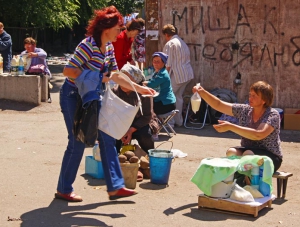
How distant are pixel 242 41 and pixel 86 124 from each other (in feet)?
22.2

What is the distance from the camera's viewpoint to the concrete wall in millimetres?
11633

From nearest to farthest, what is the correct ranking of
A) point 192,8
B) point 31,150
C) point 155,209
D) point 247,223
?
point 247,223 < point 155,209 < point 31,150 < point 192,8

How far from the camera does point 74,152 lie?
6164 millimetres

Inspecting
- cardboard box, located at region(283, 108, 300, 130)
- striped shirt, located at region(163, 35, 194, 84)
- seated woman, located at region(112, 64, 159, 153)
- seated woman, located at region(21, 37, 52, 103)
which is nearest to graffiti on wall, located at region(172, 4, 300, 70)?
striped shirt, located at region(163, 35, 194, 84)

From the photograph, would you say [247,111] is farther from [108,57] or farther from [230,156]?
[108,57]

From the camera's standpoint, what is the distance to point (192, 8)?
12.4 meters

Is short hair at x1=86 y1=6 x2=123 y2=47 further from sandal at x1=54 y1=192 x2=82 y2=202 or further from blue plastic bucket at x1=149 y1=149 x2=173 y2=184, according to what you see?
blue plastic bucket at x1=149 y1=149 x2=173 y2=184

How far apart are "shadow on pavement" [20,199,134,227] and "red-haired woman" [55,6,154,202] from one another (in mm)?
241

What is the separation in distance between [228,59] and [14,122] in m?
4.36

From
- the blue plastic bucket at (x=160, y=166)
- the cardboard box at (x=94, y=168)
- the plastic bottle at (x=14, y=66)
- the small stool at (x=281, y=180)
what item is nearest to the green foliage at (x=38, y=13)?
the plastic bottle at (x=14, y=66)

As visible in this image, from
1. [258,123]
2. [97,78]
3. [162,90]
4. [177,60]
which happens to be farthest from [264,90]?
[177,60]

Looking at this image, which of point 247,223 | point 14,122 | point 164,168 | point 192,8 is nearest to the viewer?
point 247,223

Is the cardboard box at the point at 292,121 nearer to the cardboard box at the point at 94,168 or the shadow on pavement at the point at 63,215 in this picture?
the cardboard box at the point at 94,168

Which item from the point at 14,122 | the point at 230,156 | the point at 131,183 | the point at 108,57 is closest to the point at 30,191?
the point at 131,183
